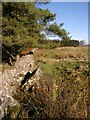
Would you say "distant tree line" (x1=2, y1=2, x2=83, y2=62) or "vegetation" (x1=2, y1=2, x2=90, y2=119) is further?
"distant tree line" (x1=2, y1=2, x2=83, y2=62)

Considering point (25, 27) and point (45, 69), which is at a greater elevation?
point (25, 27)

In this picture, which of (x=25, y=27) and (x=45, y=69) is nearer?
(x=25, y=27)

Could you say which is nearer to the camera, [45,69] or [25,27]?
[25,27]

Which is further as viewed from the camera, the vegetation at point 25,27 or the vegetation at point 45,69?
the vegetation at point 25,27

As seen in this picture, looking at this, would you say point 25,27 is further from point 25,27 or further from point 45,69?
point 45,69

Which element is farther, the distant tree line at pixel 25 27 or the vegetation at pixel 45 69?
the distant tree line at pixel 25 27

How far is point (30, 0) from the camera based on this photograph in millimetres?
15547

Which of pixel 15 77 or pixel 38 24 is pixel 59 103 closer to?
pixel 15 77

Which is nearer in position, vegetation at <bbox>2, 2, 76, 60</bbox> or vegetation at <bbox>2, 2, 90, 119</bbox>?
vegetation at <bbox>2, 2, 90, 119</bbox>

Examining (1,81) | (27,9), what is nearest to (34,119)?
(1,81)

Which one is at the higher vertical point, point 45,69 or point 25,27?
point 25,27

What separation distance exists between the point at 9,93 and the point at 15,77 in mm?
2732

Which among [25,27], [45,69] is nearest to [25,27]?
[25,27]

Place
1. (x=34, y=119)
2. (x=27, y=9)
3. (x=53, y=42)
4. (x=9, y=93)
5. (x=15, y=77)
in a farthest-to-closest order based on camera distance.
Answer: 1. (x=53, y=42)
2. (x=27, y=9)
3. (x=15, y=77)
4. (x=9, y=93)
5. (x=34, y=119)
